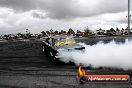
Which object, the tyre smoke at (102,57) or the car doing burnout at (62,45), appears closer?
the tyre smoke at (102,57)

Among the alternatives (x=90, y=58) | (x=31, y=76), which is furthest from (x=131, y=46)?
(x=31, y=76)

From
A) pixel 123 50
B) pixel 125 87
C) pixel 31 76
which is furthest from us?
pixel 123 50

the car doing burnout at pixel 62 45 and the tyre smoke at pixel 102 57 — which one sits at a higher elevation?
the car doing burnout at pixel 62 45

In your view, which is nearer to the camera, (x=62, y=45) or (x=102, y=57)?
(x=102, y=57)

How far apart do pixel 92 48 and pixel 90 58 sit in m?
2.25

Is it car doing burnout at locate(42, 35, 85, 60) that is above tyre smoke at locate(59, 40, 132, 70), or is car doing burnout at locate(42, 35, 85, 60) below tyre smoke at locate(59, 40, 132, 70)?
above

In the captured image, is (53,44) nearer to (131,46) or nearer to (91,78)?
(131,46)

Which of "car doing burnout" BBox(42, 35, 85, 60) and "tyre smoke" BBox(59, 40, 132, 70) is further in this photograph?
"car doing burnout" BBox(42, 35, 85, 60)

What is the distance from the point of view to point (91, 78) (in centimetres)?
1164

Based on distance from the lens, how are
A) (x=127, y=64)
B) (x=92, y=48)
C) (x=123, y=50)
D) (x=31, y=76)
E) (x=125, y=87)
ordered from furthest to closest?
(x=92, y=48) < (x=123, y=50) < (x=127, y=64) < (x=31, y=76) < (x=125, y=87)

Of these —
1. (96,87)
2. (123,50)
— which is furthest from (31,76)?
(123,50)

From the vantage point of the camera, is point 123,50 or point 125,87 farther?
point 123,50

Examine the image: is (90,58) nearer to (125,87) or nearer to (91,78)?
(91,78)

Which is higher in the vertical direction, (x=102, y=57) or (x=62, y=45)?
(x=62, y=45)
